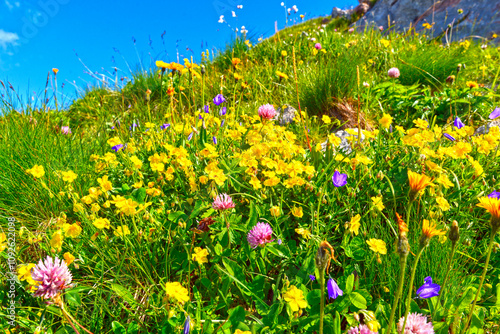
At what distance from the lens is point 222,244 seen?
150 centimetres

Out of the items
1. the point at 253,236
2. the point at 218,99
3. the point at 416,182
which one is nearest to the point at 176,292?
the point at 253,236

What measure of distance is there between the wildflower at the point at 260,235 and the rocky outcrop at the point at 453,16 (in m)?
6.08

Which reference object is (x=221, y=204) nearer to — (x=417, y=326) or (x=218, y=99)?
(x=417, y=326)

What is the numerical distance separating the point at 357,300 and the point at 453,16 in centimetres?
1085

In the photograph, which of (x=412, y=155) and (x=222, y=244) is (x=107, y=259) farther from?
(x=412, y=155)

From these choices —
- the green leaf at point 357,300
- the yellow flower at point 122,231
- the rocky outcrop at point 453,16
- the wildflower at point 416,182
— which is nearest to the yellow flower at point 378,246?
the green leaf at point 357,300

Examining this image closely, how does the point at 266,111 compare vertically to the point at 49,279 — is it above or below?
above

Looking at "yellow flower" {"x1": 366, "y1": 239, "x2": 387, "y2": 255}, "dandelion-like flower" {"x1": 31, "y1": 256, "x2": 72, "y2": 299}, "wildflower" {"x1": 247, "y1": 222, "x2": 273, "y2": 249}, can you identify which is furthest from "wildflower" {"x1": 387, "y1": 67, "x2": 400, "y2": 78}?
"dandelion-like flower" {"x1": 31, "y1": 256, "x2": 72, "y2": 299}

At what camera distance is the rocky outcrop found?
7.90m

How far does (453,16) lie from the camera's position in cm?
912

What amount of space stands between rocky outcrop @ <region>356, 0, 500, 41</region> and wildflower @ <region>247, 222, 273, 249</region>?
6.08m

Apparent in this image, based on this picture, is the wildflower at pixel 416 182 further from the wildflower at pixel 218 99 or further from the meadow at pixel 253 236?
the wildflower at pixel 218 99

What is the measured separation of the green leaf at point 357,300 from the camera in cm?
126

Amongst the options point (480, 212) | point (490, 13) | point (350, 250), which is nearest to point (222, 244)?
point (350, 250)
